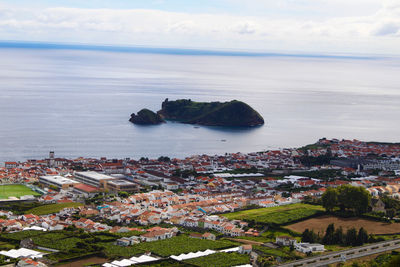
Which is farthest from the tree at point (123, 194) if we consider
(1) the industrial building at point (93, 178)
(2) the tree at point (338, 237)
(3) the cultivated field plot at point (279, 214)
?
(2) the tree at point (338, 237)

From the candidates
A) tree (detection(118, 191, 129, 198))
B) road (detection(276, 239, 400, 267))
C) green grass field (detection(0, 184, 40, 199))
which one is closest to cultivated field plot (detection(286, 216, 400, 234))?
road (detection(276, 239, 400, 267))

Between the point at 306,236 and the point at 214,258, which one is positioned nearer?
the point at 214,258

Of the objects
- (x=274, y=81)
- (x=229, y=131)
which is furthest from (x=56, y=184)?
(x=274, y=81)

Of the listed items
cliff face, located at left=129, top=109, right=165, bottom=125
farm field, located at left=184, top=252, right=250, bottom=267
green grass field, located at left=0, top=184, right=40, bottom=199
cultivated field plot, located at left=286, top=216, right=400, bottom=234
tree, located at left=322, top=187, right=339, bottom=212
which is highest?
cliff face, located at left=129, top=109, right=165, bottom=125

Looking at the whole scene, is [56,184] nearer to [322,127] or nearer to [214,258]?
[214,258]

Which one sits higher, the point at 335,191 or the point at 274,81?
the point at 274,81

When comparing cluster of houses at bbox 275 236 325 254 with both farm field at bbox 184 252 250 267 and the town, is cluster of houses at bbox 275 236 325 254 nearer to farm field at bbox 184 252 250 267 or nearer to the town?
the town

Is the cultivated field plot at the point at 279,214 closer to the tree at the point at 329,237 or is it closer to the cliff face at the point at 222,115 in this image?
the tree at the point at 329,237
